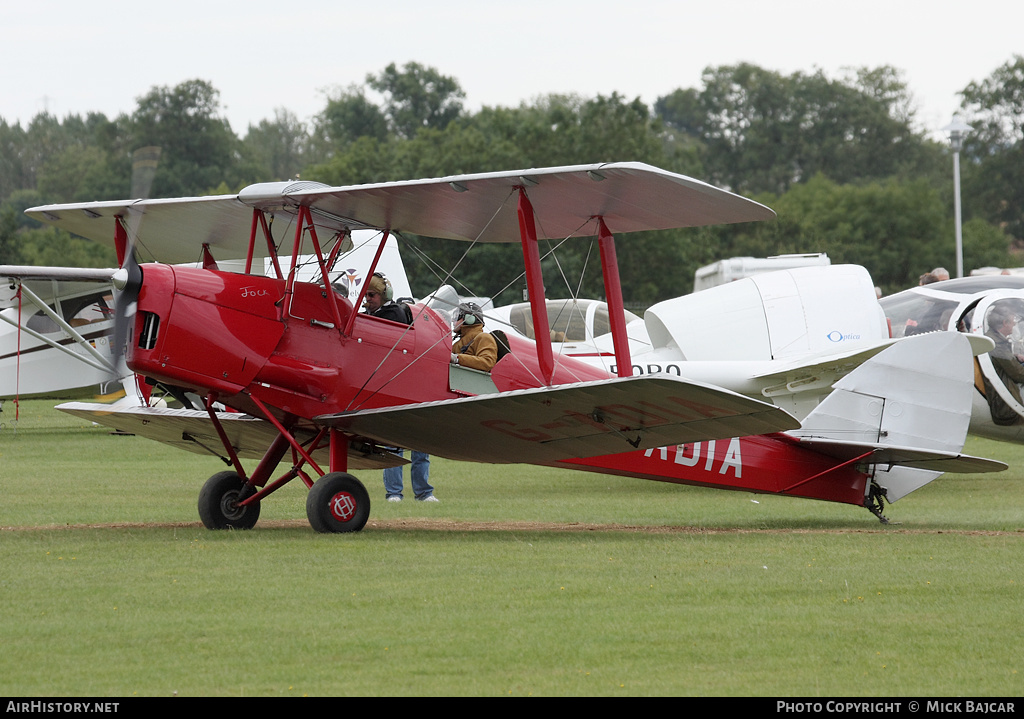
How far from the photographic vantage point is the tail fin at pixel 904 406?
11.2 metres

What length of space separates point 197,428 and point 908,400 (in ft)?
21.8

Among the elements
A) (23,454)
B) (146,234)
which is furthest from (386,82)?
(146,234)

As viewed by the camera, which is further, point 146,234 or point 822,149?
point 822,149

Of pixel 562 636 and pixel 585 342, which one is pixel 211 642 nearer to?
pixel 562 636

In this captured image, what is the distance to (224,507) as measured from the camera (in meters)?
10.6

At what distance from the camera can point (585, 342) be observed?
1819 cm

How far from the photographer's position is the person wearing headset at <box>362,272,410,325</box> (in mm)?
10461

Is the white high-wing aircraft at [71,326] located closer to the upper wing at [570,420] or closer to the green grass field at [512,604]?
the green grass field at [512,604]

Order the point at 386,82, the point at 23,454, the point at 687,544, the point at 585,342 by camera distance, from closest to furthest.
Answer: the point at 687,544 < the point at 585,342 < the point at 23,454 < the point at 386,82

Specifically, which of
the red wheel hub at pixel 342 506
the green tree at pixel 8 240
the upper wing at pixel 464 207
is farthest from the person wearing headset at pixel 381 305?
the green tree at pixel 8 240

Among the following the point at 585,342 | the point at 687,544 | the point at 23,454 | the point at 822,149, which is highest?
the point at 822,149

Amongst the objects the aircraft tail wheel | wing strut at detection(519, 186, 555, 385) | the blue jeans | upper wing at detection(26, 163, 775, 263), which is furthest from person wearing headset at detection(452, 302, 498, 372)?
the blue jeans

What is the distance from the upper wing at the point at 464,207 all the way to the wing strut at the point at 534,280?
0.64 feet

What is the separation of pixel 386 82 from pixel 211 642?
101m
